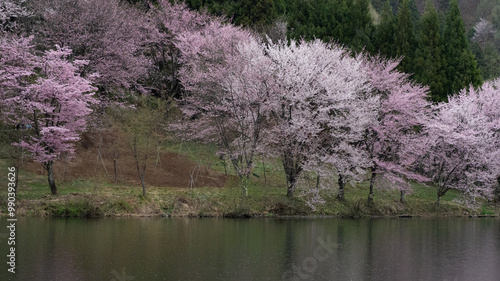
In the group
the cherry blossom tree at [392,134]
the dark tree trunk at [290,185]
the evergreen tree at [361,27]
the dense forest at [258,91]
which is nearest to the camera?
the dense forest at [258,91]

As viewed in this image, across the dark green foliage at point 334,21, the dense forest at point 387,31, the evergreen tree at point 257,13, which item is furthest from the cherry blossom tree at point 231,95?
the dark green foliage at point 334,21

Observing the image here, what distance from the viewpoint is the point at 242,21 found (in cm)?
6309

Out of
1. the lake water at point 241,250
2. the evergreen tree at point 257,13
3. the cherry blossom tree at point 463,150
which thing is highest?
the evergreen tree at point 257,13

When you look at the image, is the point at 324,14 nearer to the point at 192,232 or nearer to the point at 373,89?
the point at 373,89

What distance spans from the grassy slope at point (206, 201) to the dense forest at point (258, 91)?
1.15m

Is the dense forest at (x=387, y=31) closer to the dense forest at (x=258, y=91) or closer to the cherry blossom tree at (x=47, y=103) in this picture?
the dense forest at (x=258, y=91)

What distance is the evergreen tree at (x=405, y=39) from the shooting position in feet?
200

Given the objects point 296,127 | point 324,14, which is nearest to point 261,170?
point 296,127

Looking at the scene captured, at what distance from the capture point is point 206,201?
132 feet

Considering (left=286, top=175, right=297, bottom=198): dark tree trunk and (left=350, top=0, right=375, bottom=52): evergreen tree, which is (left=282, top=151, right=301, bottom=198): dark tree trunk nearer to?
(left=286, top=175, right=297, bottom=198): dark tree trunk

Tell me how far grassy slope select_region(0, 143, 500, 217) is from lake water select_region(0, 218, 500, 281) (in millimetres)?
1545

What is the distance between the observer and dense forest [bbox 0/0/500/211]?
4122 cm

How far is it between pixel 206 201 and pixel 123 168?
8705 millimetres

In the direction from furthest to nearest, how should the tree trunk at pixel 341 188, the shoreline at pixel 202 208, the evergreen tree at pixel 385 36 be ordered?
the evergreen tree at pixel 385 36
the tree trunk at pixel 341 188
the shoreline at pixel 202 208
